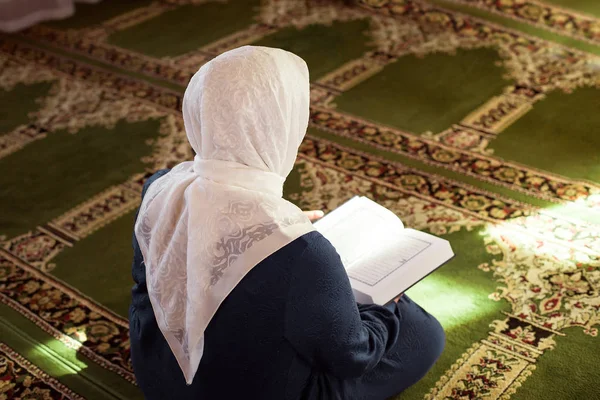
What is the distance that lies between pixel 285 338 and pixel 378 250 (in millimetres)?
510

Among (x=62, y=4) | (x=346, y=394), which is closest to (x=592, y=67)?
(x=346, y=394)

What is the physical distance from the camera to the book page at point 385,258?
195cm

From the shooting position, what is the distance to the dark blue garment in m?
1.57

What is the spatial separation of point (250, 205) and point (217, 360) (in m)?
0.33

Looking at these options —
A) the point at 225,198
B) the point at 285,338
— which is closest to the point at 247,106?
the point at 225,198

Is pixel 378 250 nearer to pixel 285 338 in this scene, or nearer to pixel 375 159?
pixel 285 338

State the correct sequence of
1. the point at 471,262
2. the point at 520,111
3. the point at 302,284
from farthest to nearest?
the point at 520,111 < the point at 471,262 < the point at 302,284

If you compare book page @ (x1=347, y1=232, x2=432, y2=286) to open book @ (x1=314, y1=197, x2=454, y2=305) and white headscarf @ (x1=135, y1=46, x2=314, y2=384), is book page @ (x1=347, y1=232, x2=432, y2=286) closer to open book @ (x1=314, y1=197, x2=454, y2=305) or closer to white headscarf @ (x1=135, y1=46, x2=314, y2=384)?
open book @ (x1=314, y1=197, x2=454, y2=305)

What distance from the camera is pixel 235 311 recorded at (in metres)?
1.61

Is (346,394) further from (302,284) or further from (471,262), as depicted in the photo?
(471,262)

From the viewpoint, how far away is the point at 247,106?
5.25 ft

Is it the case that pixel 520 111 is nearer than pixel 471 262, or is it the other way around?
pixel 471 262

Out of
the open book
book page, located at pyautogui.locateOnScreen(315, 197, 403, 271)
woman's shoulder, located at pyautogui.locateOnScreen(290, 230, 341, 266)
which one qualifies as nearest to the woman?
woman's shoulder, located at pyautogui.locateOnScreen(290, 230, 341, 266)

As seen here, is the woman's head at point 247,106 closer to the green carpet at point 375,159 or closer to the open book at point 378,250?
the open book at point 378,250
